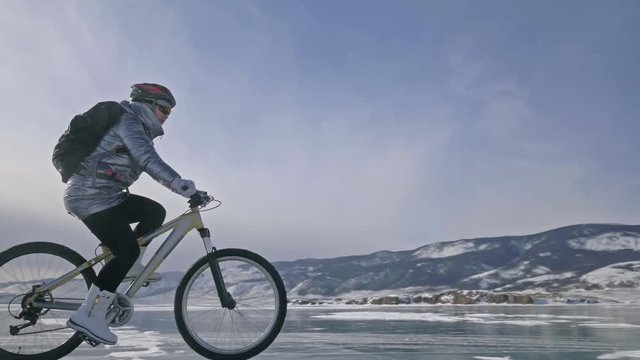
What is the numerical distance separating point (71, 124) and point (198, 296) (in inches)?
91.6

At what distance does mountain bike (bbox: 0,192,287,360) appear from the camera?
4832 millimetres

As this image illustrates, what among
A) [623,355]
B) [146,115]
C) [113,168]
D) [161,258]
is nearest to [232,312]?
[161,258]

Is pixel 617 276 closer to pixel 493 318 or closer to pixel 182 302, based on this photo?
pixel 493 318

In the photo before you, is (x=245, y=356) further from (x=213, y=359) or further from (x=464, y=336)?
(x=464, y=336)

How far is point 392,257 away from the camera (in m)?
183

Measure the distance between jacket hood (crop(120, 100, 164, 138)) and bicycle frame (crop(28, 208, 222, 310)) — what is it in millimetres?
970

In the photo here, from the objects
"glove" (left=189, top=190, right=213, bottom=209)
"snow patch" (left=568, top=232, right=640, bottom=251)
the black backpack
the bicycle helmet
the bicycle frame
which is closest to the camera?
the black backpack

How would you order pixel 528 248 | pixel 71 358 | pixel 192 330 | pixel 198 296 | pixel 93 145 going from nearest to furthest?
pixel 93 145
pixel 192 330
pixel 198 296
pixel 71 358
pixel 528 248

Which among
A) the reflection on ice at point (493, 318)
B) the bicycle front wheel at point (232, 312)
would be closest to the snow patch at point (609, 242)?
the reflection on ice at point (493, 318)

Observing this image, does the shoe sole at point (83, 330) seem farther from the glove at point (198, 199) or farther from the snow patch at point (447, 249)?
the snow patch at point (447, 249)

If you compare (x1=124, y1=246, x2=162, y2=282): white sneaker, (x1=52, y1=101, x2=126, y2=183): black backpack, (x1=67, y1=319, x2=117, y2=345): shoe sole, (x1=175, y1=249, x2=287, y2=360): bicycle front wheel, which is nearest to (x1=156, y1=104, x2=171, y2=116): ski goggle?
(x1=52, y1=101, x2=126, y2=183): black backpack

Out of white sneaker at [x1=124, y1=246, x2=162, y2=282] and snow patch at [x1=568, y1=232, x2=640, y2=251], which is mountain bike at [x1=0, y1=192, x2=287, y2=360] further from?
snow patch at [x1=568, y1=232, x2=640, y2=251]

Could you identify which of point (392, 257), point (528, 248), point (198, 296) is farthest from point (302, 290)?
point (198, 296)

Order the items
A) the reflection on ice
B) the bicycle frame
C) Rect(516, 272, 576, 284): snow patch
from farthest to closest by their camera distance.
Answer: Rect(516, 272, 576, 284): snow patch, the reflection on ice, the bicycle frame
